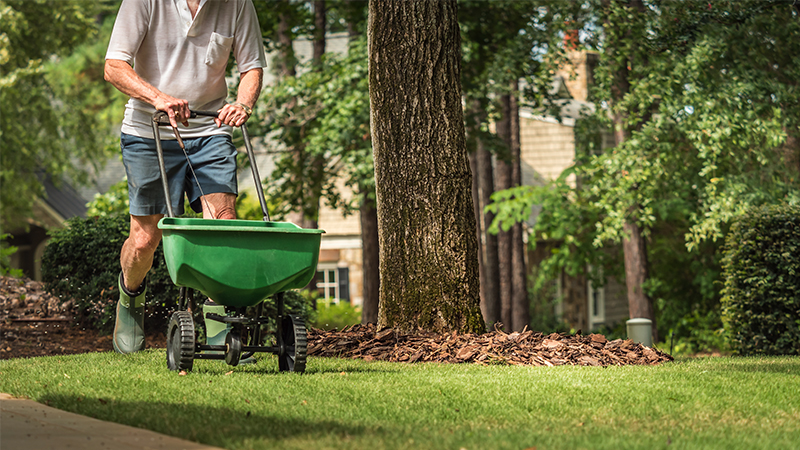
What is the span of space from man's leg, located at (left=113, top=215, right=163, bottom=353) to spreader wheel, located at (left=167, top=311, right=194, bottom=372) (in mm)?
655

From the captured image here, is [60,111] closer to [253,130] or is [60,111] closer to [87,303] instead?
[253,130]

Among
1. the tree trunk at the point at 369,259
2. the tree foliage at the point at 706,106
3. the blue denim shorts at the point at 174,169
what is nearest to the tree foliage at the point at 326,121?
the tree trunk at the point at 369,259

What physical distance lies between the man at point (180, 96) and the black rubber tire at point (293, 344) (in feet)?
1.30

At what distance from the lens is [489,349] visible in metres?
5.04

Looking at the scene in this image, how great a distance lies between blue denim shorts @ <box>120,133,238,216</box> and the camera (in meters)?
4.50

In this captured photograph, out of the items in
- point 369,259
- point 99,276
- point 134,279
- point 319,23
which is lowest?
point 369,259

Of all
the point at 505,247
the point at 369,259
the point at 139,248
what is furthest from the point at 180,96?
the point at 505,247

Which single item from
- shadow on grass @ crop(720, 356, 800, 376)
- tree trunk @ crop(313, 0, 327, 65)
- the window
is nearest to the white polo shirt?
shadow on grass @ crop(720, 356, 800, 376)

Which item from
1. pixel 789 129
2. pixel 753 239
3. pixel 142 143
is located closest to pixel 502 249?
pixel 789 129

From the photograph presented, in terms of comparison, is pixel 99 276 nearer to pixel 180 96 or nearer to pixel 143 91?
pixel 180 96

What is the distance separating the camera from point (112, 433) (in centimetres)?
277

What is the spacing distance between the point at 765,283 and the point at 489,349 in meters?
3.22

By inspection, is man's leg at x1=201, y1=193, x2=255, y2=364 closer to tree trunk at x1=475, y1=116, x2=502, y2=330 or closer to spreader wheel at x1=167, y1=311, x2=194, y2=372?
spreader wheel at x1=167, y1=311, x2=194, y2=372

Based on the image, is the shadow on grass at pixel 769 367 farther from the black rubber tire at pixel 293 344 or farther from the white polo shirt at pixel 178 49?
the white polo shirt at pixel 178 49
